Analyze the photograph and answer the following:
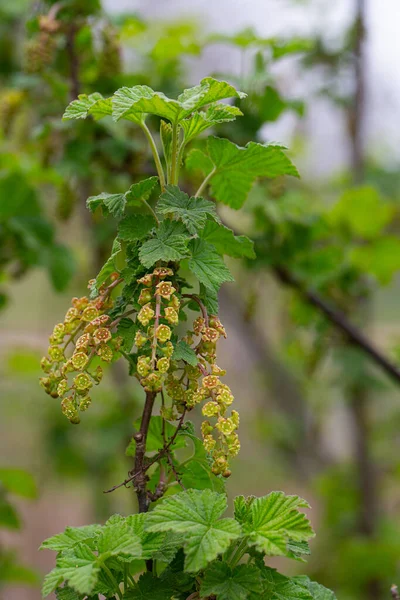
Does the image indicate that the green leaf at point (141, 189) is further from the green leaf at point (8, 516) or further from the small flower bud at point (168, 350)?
the green leaf at point (8, 516)

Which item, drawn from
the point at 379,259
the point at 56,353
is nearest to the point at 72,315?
the point at 56,353

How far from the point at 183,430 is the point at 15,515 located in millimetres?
809

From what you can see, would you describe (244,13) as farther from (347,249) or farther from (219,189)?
(219,189)

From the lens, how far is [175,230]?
61cm

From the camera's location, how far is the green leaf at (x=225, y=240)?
666mm

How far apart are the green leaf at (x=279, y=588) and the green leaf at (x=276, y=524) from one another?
46 millimetres

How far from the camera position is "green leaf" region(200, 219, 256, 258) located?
666mm

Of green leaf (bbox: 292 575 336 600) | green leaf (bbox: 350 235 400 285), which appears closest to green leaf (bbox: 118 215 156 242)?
green leaf (bbox: 292 575 336 600)

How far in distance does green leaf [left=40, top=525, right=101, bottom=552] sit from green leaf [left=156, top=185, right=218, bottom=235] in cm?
29

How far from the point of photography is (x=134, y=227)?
0.62m

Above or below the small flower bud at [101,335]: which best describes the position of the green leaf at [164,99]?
above

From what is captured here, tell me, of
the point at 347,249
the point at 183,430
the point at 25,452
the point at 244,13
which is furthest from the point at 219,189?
the point at 25,452

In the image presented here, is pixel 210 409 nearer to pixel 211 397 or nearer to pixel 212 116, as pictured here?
pixel 211 397

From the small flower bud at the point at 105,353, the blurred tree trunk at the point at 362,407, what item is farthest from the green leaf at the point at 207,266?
the blurred tree trunk at the point at 362,407
